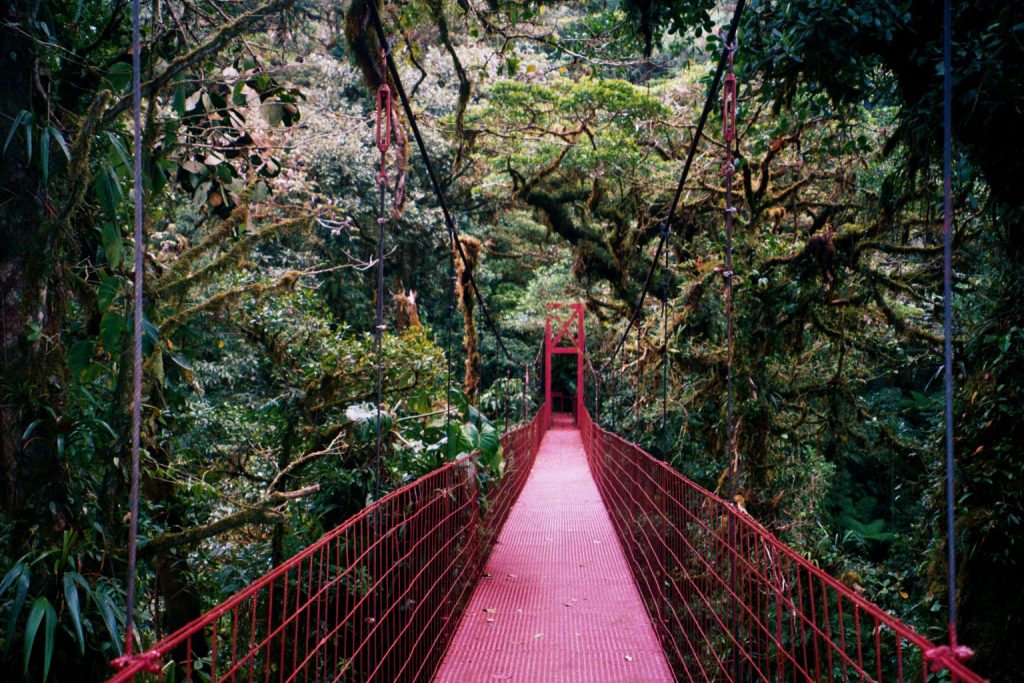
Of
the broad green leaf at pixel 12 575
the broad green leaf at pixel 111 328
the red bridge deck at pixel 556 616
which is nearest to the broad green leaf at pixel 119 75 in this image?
the broad green leaf at pixel 111 328

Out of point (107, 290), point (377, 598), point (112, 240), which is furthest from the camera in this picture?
point (107, 290)

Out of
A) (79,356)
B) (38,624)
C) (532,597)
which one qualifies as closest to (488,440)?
(532,597)

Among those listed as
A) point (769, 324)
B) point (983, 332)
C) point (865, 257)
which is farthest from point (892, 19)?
point (769, 324)

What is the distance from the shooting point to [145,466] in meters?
2.60

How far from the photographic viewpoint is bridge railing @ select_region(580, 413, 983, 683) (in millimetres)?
1171

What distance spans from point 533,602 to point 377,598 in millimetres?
1288

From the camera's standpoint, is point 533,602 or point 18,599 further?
point 533,602

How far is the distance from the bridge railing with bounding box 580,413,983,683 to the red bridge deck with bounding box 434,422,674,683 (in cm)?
10

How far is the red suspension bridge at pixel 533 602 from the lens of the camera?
1.40 m

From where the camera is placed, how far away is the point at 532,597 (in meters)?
3.10

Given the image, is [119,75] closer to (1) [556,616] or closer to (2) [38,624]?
(2) [38,624]

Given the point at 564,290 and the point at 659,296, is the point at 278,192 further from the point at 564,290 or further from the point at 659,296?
the point at 564,290

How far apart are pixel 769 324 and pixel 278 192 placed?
3855 millimetres

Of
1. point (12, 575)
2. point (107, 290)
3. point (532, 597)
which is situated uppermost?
point (107, 290)
